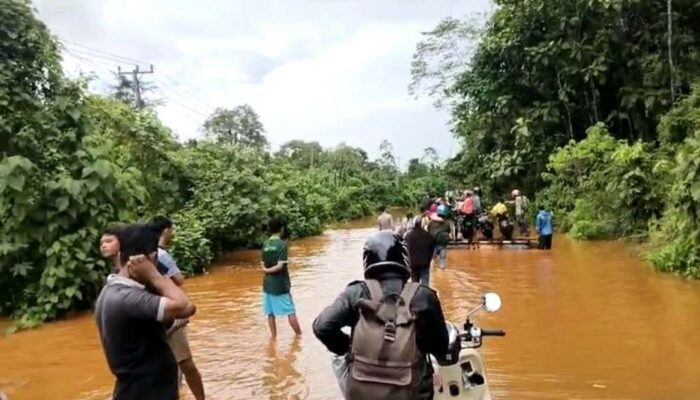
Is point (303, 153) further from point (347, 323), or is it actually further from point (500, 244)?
point (347, 323)

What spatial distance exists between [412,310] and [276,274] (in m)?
5.66

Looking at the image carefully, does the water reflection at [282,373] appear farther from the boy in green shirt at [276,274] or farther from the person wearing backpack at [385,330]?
the person wearing backpack at [385,330]

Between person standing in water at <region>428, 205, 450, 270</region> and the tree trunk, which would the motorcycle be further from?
the tree trunk

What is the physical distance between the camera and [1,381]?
27.4ft

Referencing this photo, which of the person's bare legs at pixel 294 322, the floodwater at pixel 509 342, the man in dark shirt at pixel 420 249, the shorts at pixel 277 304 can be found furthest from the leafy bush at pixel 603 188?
the shorts at pixel 277 304

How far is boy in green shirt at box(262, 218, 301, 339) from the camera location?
340 inches

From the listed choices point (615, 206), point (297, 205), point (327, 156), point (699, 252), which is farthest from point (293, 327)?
point (327, 156)

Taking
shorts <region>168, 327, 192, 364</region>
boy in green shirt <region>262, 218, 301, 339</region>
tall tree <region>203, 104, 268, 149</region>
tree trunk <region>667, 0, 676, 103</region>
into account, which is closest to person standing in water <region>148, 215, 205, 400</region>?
shorts <region>168, 327, 192, 364</region>

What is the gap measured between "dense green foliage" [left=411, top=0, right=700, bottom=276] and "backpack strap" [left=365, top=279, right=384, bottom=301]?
1480 centimetres

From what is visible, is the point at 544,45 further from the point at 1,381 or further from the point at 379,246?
the point at 379,246

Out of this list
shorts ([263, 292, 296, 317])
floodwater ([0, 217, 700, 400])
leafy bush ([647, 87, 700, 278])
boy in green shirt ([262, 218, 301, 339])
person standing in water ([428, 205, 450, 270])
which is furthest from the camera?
person standing in water ([428, 205, 450, 270])

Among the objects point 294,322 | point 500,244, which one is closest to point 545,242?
point 500,244

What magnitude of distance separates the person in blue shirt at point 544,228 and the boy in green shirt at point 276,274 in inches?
417

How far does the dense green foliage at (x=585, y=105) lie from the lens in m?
19.6
